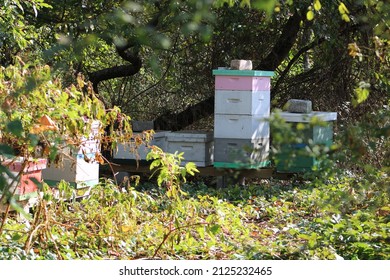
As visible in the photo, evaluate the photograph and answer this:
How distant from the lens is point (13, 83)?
334cm

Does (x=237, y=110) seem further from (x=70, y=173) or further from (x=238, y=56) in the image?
(x=70, y=173)

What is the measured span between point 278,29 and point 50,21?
2.45 metres

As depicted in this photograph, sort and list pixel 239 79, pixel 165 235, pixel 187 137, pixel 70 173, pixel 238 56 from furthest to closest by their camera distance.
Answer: pixel 238 56, pixel 187 137, pixel 239 79, pixel 70 173, pixel 165 235

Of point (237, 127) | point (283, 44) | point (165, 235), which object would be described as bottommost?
→ point (165, 235)

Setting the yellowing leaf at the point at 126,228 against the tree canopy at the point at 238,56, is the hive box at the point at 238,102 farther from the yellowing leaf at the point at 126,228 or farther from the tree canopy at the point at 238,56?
the yellowing leaf at the point at 126,228

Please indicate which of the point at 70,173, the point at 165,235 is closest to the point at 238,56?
the point at 70,173

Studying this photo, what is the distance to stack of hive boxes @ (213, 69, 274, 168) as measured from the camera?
6.32 metres

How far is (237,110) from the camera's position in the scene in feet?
20.9

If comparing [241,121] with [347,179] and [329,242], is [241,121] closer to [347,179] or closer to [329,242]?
[347,179]

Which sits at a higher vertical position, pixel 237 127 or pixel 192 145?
pixel 237 127

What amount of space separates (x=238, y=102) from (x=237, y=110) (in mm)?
70

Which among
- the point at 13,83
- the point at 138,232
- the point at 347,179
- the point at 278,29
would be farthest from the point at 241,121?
the point at 13,83

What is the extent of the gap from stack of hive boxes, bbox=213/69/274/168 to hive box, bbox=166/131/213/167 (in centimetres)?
23

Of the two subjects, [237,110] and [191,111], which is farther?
[191,111]
